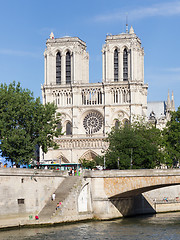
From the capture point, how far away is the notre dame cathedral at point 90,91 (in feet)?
388

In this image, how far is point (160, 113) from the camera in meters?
131

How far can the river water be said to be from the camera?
1933 inches

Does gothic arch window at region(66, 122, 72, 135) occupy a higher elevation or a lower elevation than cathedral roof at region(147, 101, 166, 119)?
lower

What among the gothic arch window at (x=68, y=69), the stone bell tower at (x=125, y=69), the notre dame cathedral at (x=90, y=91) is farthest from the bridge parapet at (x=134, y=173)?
the gothic arch window at (x=68, y=69)

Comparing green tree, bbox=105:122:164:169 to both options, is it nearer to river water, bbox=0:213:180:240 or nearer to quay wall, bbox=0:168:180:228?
quay wall, bbox=0:168:180:228

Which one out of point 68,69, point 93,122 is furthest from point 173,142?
point 68,69

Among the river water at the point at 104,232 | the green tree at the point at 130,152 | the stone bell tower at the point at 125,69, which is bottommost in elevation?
the river water at the point at 104,232

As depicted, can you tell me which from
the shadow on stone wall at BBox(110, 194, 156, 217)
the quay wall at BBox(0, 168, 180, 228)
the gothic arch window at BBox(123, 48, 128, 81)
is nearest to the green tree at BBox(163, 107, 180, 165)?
the shadow on stone wall at BBox(110, 194, 156, 217)

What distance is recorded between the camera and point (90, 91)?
121 m

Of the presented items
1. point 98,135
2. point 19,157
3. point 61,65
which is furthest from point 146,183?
point 61,65

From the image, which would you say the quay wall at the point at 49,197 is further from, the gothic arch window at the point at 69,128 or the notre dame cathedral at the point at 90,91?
the gothic arch window at the point at 69,128

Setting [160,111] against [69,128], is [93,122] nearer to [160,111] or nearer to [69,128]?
[69,128]

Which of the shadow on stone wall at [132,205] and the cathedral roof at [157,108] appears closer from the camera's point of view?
the shadow on stone wall at [132,205]

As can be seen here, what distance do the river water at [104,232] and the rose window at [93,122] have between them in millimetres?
61141
